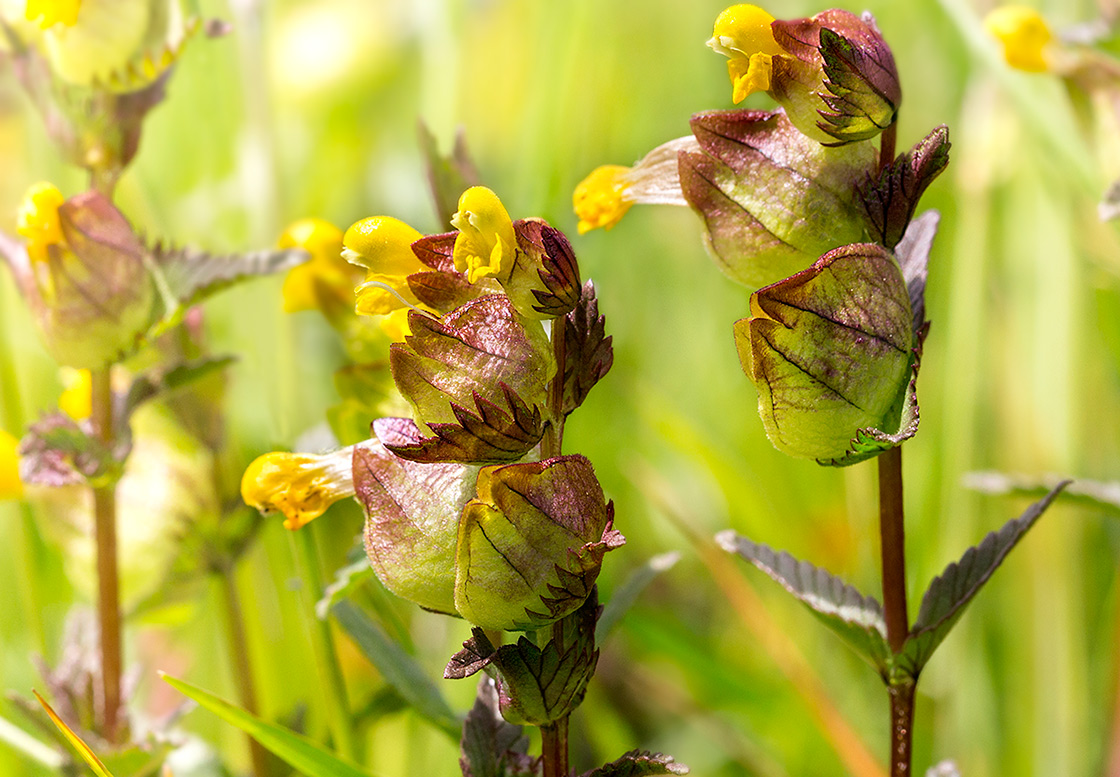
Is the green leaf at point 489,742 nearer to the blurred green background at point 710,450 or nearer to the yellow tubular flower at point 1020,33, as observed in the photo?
the blurred green background at point 710,450

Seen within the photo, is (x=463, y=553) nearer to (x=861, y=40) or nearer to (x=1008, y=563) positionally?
(x=861, y=40)

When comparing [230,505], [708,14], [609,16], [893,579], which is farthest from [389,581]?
[708,14]

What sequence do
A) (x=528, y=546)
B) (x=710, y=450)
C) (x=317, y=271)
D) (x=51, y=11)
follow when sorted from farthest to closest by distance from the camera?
(x=710, y=450) → (x=317, y=271) → (x=51, y=11) → (x=528, y=546)

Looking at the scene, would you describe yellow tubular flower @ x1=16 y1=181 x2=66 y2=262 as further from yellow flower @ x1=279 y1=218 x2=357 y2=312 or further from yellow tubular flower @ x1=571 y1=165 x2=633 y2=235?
yellow tubular flower @ x1=571 y1=165 x2=633 y2=235

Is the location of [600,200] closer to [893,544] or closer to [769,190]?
[769,190]

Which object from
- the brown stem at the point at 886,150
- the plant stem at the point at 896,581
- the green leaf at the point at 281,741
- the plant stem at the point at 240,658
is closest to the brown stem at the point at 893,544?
the plant stem at the point at 896,581

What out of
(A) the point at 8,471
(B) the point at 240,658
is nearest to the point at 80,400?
(A) the point at 8,471

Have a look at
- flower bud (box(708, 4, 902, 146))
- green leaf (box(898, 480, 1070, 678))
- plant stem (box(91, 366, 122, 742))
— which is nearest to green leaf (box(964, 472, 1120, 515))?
green leaf (box(898, 480, 1070, 678))
